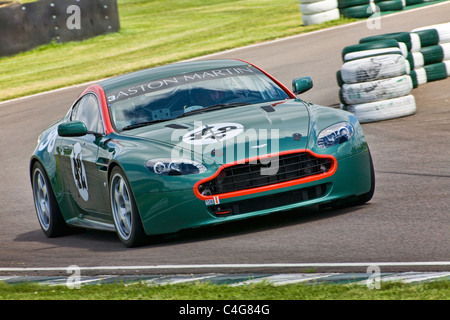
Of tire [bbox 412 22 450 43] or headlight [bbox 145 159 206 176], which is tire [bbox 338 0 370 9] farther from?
headlight [bbox 145 159 206 176]

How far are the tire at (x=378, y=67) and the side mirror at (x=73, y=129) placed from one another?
18.2 ft

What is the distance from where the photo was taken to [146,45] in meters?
29.1

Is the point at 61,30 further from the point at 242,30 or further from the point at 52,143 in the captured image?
the point at 52,143

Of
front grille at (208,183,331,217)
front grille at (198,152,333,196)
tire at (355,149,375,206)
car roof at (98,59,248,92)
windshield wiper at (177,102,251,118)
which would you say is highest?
car roof at (98,59,248,92)

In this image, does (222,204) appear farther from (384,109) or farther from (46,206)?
(384,109)

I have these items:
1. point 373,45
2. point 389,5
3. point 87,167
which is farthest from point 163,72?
point 389,5

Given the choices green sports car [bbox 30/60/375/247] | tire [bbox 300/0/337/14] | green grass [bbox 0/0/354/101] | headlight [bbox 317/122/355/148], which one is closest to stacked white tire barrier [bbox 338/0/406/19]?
tire [bbox 300/0/337/14]

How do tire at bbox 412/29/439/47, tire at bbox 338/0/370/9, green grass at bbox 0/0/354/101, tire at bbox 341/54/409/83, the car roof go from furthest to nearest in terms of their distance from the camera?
tire at bbox 338/0/370/9 → green grass at bbox 0/0/354/101 → tire at bbox 412/29/439/47 → tire at bbox 341/54/409/83 → the car roof

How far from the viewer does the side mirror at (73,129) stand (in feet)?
26.4

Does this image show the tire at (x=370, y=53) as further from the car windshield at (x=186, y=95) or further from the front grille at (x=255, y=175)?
the front grille at (x=255, y=175)

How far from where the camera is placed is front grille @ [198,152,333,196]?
6.96m

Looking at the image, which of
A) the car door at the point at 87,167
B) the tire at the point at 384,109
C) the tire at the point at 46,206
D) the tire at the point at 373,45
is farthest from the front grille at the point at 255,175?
the tire at the point at 373,45

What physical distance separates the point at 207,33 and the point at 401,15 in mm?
6731

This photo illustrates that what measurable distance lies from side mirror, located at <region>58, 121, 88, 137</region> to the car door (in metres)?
0.12
